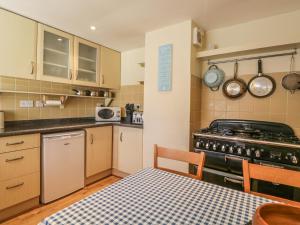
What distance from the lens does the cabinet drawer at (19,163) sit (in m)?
1.68

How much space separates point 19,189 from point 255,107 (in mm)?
2597

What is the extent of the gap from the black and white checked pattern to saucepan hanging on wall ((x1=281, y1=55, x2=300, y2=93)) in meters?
1.50

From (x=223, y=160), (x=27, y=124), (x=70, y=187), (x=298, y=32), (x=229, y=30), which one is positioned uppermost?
(x=229, y=30)

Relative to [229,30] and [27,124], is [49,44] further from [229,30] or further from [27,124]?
[229,30]

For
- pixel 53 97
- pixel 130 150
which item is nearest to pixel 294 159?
pixel 130 150

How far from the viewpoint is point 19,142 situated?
1.77 meters

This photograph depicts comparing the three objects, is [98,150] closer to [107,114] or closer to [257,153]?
[107,114]

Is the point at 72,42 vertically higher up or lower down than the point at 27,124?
higher up

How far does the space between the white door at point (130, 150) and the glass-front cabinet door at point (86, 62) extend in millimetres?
889

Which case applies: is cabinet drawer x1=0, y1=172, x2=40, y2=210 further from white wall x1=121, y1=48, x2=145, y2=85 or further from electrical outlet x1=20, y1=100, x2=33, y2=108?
white wall x1=121, y1=48, x2=145, y2=85

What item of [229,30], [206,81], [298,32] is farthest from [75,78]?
[298,32]

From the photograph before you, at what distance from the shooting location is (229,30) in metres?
2.18

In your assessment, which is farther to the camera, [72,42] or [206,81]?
[72,42]

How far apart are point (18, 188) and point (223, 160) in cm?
199
